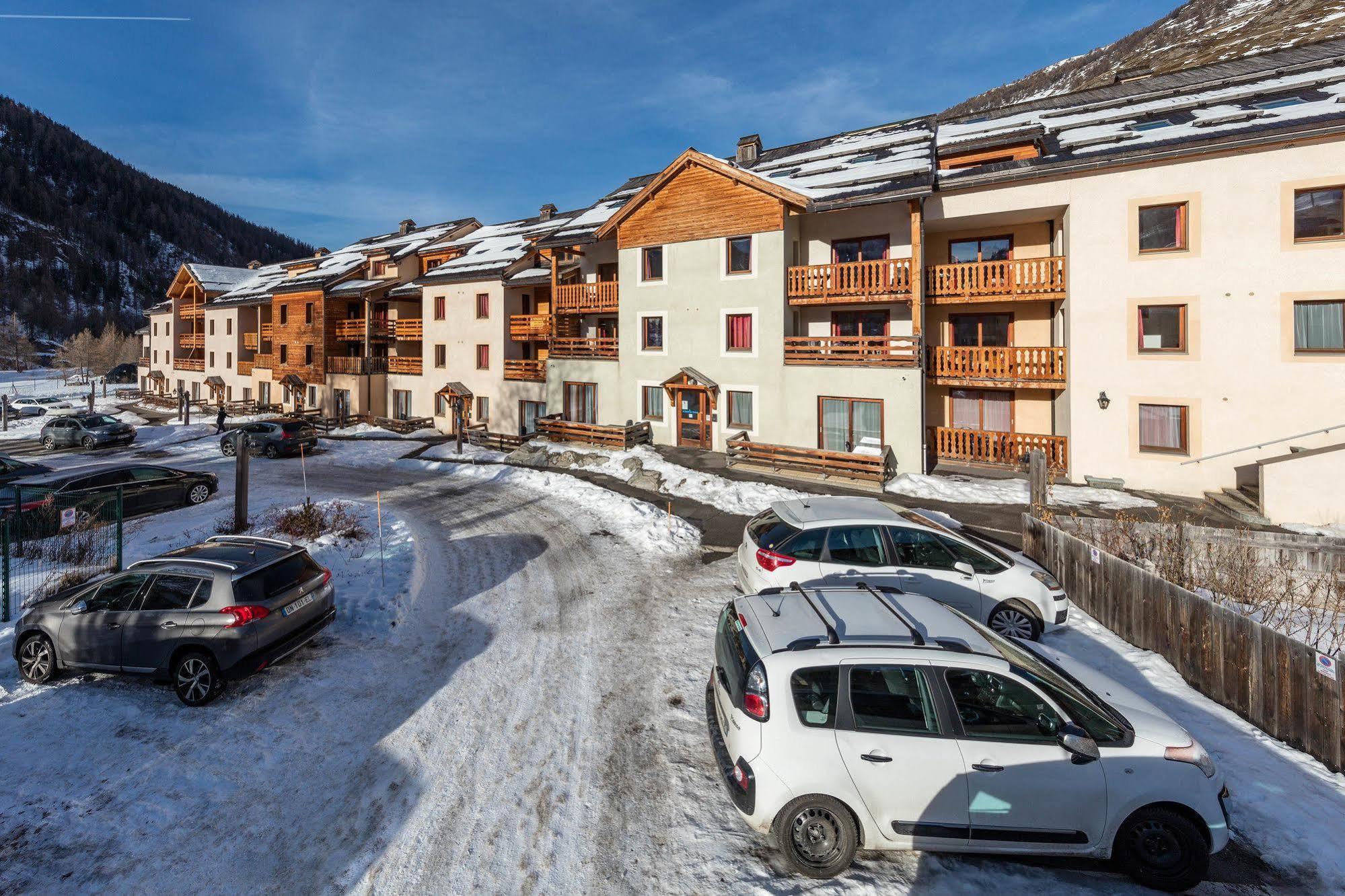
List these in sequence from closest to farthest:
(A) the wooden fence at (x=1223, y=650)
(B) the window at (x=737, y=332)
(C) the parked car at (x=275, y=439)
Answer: (A) the wooden fence at (x=1223, y=650)
(B) the window at (x=737, y=332)
(C) the parked car at (x=275, y=439)

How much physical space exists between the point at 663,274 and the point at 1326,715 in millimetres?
23030

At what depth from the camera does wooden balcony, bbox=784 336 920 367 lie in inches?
808

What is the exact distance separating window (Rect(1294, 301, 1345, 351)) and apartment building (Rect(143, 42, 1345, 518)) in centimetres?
6

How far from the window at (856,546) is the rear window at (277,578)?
7867 millimetres

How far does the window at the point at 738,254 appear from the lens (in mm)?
23531

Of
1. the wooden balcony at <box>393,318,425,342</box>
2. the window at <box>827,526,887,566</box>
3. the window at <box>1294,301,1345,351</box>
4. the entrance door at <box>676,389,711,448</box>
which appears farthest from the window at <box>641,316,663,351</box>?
the window at <box>1294,301,1345,351</box>

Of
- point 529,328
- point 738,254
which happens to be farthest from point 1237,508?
point 529,328

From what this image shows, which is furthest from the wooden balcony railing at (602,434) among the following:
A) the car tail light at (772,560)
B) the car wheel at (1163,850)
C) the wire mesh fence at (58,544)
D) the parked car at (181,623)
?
the car wheel at (1163,850)

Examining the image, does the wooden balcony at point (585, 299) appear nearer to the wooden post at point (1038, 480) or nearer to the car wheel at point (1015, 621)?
the wooden post at point (1038, 480)

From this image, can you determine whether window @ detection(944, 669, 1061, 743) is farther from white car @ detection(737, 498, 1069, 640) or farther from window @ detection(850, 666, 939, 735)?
white car @ detection(737, 498, 1069, 640)

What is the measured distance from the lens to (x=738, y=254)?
23.9m

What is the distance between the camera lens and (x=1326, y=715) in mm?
6258

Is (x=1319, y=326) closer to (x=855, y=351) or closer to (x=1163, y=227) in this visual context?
(x=1163, y=227)

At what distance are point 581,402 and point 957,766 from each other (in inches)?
1010
